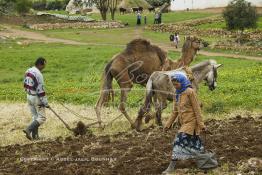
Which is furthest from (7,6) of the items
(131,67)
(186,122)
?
(186,122)

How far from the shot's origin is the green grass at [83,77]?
57.8ft

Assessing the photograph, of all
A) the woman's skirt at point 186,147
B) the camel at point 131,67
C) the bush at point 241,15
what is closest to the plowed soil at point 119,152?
the woman's skirt at point 186,147

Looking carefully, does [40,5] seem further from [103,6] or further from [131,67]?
[131,67]

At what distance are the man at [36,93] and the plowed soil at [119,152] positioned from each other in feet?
1.85

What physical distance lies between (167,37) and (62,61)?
1324 centimetres

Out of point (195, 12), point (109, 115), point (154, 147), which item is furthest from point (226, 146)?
point (195, 12)

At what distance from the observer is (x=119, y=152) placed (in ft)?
35.9

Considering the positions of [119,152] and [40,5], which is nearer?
[119,152]

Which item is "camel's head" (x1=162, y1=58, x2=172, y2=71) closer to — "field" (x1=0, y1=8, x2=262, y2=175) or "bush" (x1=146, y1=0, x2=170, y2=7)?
"field" (x1=0, y1=8, x2=262, y2=175)

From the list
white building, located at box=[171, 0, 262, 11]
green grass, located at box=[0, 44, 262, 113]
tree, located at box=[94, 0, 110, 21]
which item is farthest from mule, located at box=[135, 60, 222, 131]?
white building, located at box=[171, 0, 262, 11]

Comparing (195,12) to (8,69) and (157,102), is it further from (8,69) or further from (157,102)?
(157,102)

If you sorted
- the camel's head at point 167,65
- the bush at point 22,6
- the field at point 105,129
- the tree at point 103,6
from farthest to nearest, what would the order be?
1. the bush at point 22,6
2. the tree at point 103,6
3. the camel's head at point 167,65
4. the field at point 105,129

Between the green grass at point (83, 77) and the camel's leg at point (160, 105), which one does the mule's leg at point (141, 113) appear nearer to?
the camel's leg at point (160, 105)

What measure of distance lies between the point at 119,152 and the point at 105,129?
10.9 ft
